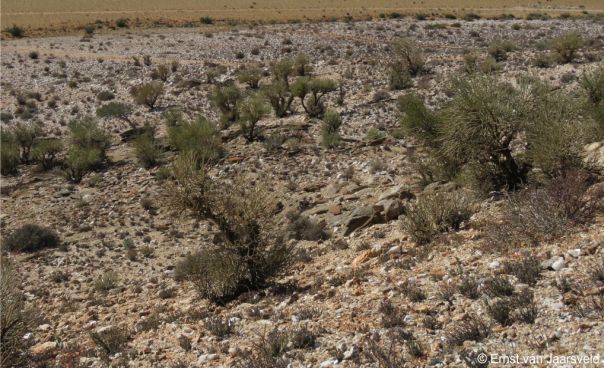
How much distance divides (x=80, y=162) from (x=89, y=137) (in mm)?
2290

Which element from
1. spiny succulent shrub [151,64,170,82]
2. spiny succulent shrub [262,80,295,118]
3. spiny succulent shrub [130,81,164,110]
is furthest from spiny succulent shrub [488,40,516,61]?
spiny succulent shrub [151,64,170,82]

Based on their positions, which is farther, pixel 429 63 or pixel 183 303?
pixel 429 63

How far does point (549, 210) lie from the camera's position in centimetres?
832

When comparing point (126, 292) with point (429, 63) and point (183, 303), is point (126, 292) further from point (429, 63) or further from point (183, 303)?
point (429, 63)

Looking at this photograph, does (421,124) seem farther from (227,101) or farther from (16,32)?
(16,32)

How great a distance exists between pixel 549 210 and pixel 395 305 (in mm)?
2853

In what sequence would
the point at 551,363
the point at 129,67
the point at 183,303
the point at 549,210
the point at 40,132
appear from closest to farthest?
the point at 551,363
the point at 549,210
the point at 183,303
the point at 40,132
the point at 129,67

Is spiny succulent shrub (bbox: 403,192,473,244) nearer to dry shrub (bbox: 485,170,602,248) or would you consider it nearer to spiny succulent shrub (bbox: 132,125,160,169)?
dry shrub (bbox: 485,170,602,248)

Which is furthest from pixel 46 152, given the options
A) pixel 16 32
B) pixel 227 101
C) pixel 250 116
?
pixel 16 32

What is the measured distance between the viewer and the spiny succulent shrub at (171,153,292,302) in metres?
9.55

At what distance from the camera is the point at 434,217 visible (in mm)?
9922

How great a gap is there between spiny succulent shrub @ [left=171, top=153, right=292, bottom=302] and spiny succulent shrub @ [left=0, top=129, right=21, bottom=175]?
11792mm

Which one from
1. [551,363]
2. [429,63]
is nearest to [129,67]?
[429,63]

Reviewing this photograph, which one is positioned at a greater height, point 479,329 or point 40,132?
point 479,329
